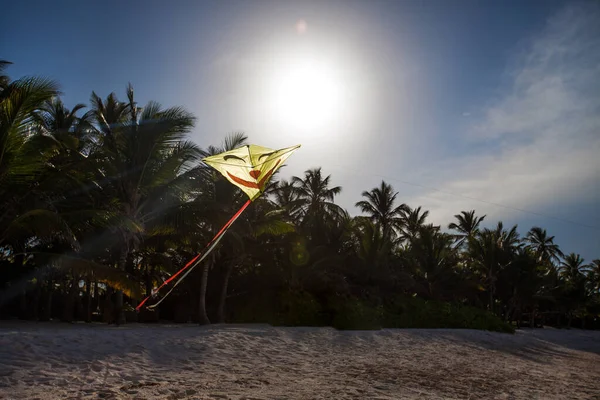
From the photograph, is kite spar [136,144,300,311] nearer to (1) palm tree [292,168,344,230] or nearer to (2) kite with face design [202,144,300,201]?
(2) kite with face design [202,144,300,201]

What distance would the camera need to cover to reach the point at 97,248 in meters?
14.0

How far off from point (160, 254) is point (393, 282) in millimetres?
10945

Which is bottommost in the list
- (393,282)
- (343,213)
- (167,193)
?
(393,282)

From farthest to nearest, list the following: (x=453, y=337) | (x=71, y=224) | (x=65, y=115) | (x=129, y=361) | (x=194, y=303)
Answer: (x=194, y=303), (x=65, y=115), (x=453, y=337), (x=71, y=224), (x=129, y=361)

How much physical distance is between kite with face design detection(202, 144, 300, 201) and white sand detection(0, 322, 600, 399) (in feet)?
9.30

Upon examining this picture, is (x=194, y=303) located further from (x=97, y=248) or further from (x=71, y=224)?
(x=71, y=224)

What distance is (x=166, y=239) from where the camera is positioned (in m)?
16.6

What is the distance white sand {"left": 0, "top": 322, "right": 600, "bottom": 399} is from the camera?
539 centimetres

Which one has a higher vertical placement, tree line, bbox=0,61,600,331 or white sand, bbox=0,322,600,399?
tree line, bbox=0,61,600,331

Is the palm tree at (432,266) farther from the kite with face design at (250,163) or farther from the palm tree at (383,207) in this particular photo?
the kite with face design at (250,163)

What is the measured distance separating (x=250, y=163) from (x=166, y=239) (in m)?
12.0

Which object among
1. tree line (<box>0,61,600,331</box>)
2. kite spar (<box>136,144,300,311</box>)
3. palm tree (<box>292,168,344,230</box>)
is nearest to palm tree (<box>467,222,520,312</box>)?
tree line (<box>0,61,600,331</box>)

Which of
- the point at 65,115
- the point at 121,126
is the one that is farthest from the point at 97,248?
the point at 65,115

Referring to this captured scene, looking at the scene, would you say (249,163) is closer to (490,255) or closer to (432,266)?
(432,266)
